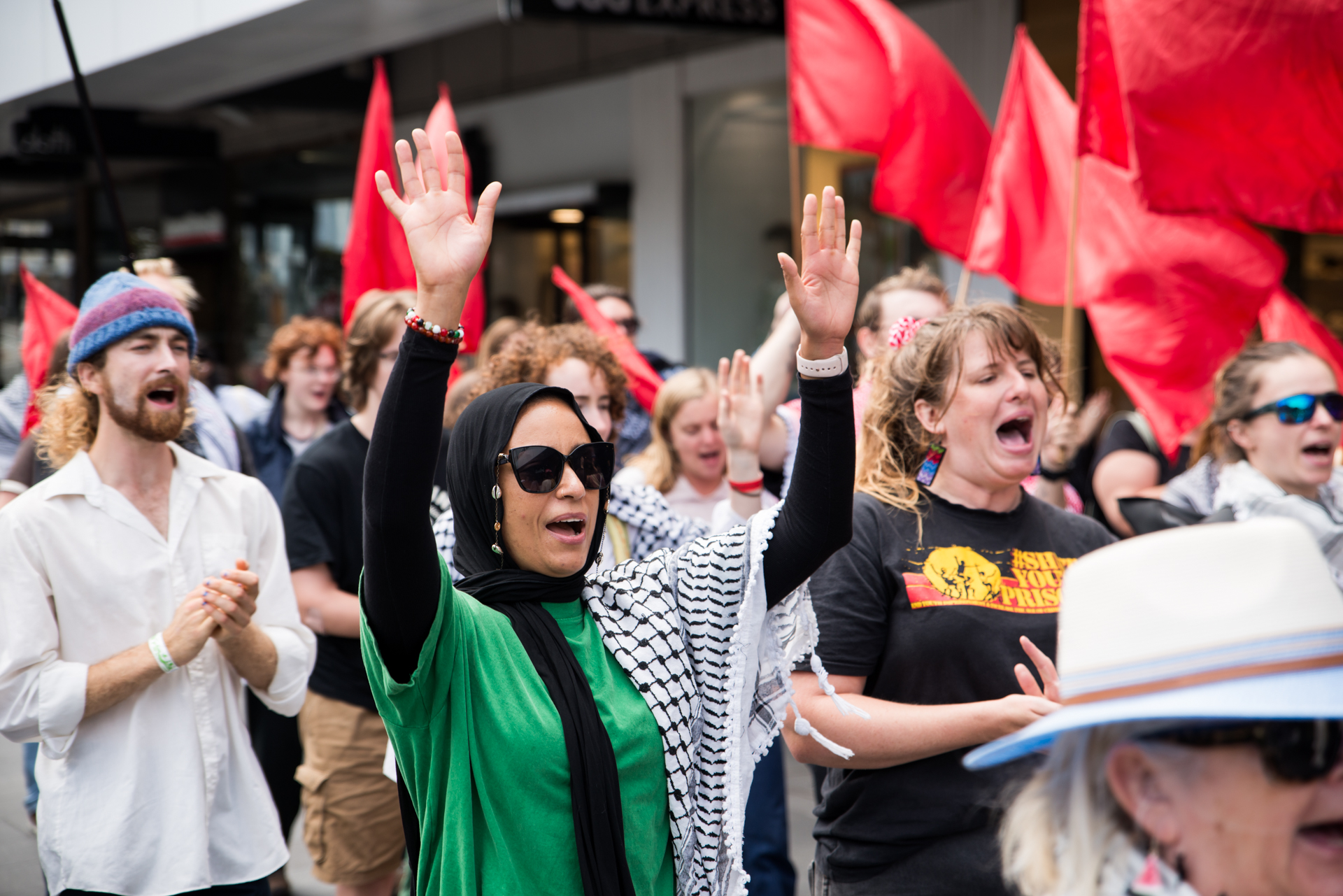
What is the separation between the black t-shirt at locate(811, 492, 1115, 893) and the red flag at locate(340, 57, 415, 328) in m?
3.53

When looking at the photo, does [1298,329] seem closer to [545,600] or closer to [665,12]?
[545,600]

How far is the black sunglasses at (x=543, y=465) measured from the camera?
2.32m

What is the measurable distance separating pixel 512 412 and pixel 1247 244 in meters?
3.63

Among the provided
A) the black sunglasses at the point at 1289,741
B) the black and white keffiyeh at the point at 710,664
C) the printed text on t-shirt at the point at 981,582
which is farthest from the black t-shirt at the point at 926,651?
the black sunglasses at the point at 1289,741

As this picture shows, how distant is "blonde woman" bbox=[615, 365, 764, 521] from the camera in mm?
4992

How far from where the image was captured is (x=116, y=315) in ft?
10.6

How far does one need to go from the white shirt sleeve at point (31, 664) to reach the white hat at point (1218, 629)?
2.40 m

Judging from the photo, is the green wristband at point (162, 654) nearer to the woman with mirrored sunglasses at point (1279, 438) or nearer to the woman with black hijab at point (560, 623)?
the woman with black hijab at point (560, 623)

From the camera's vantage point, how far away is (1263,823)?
1.39m

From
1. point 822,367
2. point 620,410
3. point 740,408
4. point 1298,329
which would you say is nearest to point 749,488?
point 740,408

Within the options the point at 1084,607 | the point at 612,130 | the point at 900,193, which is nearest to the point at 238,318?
the point at 612,130

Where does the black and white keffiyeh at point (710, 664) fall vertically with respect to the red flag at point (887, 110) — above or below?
below

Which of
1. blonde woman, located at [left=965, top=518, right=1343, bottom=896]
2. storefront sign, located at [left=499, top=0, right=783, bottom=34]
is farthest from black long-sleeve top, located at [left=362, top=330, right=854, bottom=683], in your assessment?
storefront sign, located at [left=499, top=0, right=783, bottom=34]

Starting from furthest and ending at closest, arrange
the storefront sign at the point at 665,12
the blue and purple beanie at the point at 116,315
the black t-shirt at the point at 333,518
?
the storefront sign at the point at 665,12
the black t-shirt at the point at 333,518
the blue and purple beanie at the point at 116,315
